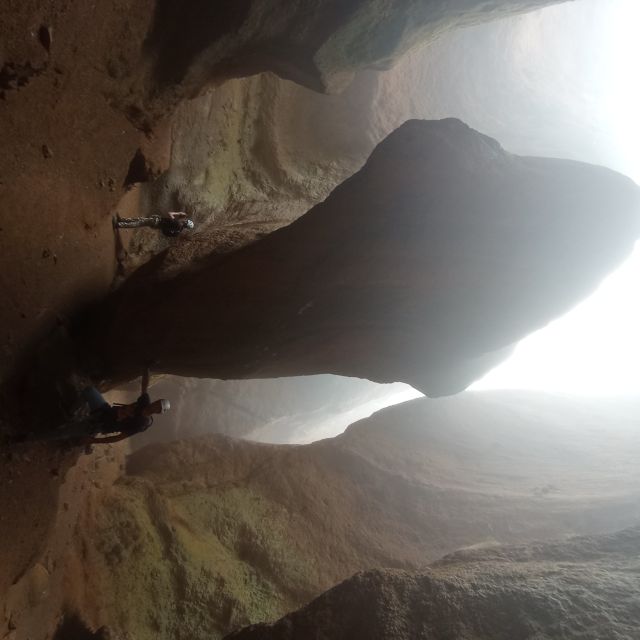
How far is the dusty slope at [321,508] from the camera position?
5.09 m

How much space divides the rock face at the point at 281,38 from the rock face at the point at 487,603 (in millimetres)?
3857

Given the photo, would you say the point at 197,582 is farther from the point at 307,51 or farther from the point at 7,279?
the point at 307,51

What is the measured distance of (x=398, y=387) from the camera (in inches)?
577

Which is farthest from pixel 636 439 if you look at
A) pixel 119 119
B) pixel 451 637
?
pixel 119 119

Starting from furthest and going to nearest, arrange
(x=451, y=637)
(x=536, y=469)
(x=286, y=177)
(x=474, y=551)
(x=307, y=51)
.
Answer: (x=536, y=469)
(x=286, y=177)
(x=474, y=551)
(x=307, y=51)
(x=451, y=637)

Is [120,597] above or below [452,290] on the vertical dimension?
below

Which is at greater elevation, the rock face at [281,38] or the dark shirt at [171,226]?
A: the rock face at [281,38]

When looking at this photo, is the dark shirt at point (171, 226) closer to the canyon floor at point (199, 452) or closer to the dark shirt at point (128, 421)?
the canyon floor at point (199, 452)

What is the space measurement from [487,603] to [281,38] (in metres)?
4.33

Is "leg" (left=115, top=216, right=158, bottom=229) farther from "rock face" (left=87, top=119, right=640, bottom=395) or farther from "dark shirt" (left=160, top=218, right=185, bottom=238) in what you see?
"rock face" (left=87, top=119, right=640, bottom=395)

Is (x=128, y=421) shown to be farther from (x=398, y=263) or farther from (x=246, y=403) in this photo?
(x=246, y=403)

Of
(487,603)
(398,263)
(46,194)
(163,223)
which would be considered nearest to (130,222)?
(163,223)

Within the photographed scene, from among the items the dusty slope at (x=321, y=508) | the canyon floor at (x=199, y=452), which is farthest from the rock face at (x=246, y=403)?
the dusty slope at (x=321, y=508)

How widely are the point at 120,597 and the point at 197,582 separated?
2.37 ft
